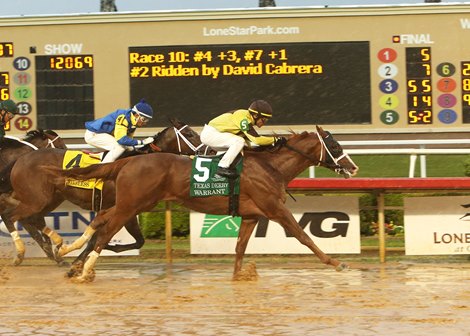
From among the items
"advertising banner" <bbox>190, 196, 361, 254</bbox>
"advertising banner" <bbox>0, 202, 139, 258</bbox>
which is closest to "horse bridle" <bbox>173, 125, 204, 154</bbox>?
"advertising banner" <bbox>190, 196, 361, 254</bbox>

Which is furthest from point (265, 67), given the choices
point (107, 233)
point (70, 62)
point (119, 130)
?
point (107, 233)

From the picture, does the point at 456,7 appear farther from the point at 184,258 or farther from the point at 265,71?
the point at 184,258

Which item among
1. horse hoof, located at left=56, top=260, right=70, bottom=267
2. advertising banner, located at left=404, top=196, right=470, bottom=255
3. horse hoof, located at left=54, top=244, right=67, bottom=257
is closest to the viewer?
horse hoof, located at left=54, top=244, right=67, bottom=257

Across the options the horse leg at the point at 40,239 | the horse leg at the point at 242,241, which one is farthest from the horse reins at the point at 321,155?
the horse leg at the point at 40,239

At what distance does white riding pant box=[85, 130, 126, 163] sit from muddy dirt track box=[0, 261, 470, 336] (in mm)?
1154

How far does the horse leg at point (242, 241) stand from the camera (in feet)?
32.8

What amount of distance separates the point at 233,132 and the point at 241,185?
0.50 meters

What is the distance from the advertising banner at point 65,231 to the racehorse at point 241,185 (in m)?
1.63

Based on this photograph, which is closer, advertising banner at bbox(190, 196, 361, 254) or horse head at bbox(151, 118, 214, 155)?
horse head at bbox(151, 118, 214, 155)

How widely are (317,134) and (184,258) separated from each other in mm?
2519

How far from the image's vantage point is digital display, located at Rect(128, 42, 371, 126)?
52.5ft

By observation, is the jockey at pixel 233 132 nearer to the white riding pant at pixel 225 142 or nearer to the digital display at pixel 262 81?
the white riding pant at pixel 225 142

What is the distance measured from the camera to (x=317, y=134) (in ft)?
34.1

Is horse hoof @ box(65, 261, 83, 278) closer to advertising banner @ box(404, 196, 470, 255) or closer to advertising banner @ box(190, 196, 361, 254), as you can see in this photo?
advertising banner @ box(190, 196, 361, 254)
